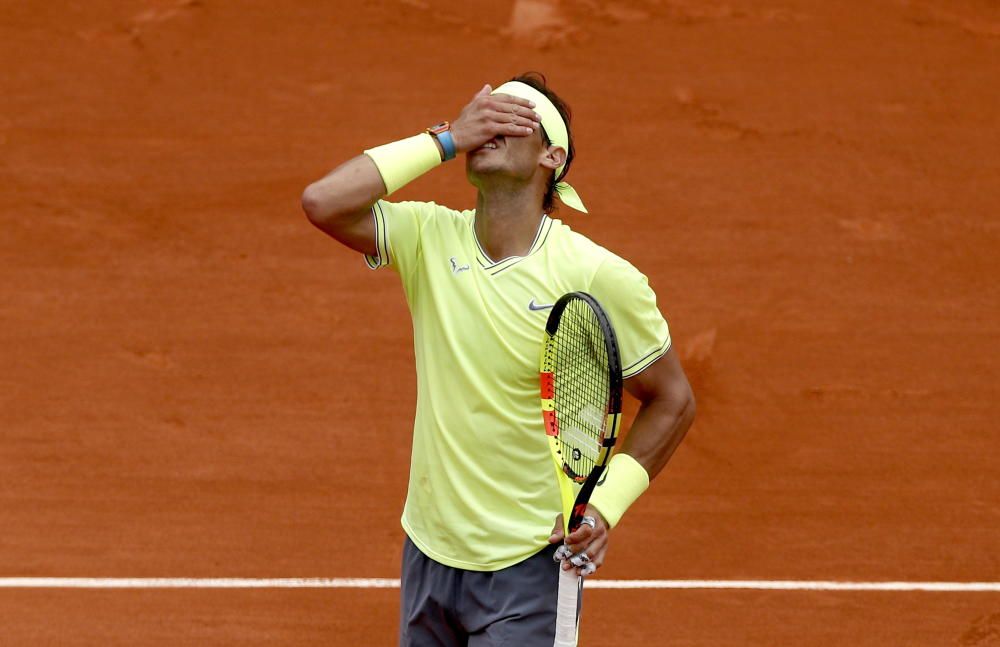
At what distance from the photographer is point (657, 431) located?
4.01 m

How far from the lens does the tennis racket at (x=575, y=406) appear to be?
12.5ft

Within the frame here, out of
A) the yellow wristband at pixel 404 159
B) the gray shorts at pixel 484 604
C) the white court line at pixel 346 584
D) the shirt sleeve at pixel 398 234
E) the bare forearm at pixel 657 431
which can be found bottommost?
the white court line at pixel 346 584

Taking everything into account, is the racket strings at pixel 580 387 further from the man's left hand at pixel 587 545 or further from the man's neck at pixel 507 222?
the man's neck at pixel 507 222

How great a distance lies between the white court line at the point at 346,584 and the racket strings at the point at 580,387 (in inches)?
122

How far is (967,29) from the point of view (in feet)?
32.1

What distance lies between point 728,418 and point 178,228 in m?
3.76

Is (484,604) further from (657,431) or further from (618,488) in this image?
(657,431)

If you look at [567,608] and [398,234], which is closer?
[567,608]

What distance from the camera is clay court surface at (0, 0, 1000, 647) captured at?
698 centimetres

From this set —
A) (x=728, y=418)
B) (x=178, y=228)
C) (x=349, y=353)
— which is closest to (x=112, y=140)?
(x=178, y=228)

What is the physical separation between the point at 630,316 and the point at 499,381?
435mm

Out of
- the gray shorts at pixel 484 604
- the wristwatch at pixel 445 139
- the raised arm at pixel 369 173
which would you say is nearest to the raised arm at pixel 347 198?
the raised arm at pixel 369 173

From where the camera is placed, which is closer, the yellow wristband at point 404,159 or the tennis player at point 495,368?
the tennis player at point 495,368

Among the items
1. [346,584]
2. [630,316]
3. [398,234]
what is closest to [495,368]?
[630,316]
